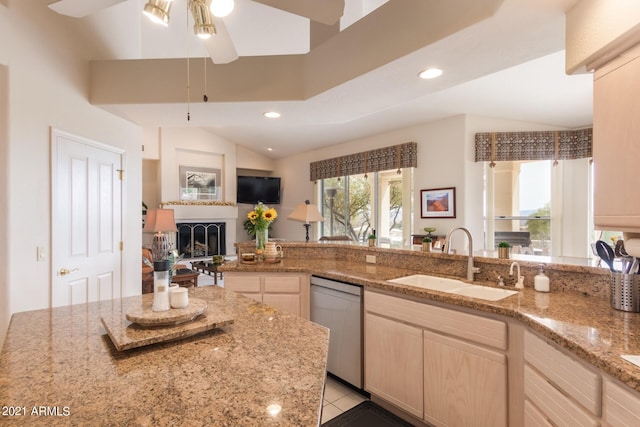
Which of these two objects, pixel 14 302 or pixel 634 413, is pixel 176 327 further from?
pixel 14 302

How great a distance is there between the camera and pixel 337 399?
228 cm

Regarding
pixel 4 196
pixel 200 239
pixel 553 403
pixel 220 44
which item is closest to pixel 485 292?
pixel 553 403

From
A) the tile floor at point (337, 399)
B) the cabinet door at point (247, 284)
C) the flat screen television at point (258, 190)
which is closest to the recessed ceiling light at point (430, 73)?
the cabinet door at point (247, 284)

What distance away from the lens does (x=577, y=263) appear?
Result: 74.2 inches

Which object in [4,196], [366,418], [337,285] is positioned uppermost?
[4,196]

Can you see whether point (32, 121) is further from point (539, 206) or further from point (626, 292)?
point (539, 206)

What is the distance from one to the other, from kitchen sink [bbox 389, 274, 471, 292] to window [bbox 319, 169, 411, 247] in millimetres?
2814

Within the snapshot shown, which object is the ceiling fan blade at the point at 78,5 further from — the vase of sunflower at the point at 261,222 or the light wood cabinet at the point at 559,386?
the light wood cabinet at the point at 559,386

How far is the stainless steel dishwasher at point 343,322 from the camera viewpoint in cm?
230

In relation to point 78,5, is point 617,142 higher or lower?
lower

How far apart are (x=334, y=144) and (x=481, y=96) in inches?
128

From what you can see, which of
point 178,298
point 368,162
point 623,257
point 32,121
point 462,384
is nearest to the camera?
point 178,298

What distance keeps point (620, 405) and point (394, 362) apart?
1.20 meters

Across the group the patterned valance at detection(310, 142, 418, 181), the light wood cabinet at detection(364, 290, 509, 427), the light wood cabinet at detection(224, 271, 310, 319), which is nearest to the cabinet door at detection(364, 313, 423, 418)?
the light wood cabinet at detection(364, 290, 509, 427)
